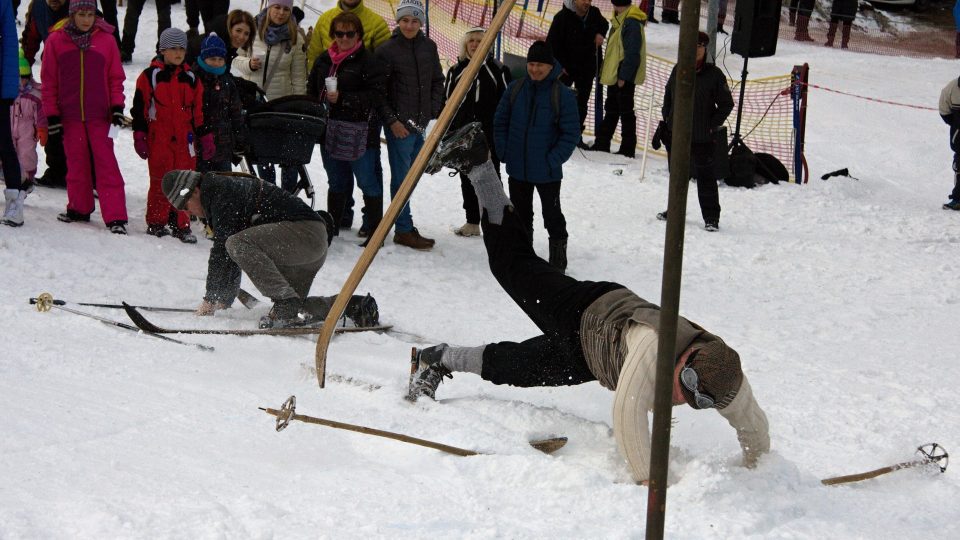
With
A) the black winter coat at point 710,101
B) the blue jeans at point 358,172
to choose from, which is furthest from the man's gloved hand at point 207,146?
the black winter coat at point 710,101

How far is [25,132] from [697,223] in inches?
218

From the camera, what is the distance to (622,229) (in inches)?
347

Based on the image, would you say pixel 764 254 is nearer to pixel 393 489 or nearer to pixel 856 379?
pixel 856 379

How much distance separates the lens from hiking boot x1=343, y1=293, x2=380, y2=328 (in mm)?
5883

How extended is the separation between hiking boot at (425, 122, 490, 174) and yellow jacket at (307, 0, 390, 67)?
341cm

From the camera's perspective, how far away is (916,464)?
4129 mm

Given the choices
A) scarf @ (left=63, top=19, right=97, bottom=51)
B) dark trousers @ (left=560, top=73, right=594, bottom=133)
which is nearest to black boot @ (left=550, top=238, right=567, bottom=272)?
scarf @ (left=63, top=19, right=97, bottom=51)

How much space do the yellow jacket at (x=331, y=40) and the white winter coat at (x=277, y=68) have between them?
0.09 meters

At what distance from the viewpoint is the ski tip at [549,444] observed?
4.00m

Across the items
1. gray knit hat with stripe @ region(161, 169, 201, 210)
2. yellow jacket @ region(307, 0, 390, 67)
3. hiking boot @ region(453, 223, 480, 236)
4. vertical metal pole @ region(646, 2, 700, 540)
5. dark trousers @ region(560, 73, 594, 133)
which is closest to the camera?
vertical metal pole @ region(646, 2, 700, 540)

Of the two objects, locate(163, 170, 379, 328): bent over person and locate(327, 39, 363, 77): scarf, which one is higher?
locate(327, 39, 363, 77): scarf

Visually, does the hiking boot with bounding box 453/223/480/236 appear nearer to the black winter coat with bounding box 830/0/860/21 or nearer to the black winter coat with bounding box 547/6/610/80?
the black winter coat with bounding box 547/6/610/80

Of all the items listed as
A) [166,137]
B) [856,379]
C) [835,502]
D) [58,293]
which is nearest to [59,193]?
[166,137]

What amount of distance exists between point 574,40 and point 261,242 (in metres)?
5.96
